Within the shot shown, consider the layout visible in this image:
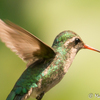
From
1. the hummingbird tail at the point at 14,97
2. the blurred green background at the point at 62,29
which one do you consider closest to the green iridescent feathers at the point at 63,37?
the hummingbird tail at the point at 14,97

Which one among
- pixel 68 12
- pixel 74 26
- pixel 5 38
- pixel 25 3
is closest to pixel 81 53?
pixel 74 26

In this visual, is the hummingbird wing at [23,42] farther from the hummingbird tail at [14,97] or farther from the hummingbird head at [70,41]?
the hummingbird tail at [14,97]

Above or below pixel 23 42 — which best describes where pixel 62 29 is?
above

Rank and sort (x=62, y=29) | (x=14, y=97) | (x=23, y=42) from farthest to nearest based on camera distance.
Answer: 1. (x=62, y=29)
2. (x=14, y=97)
3. (x=23, y=42)

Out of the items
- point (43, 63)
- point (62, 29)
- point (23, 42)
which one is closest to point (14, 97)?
point (43, 63)

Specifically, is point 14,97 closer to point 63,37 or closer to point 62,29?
point 63,37

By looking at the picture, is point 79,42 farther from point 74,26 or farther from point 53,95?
point 74,26
